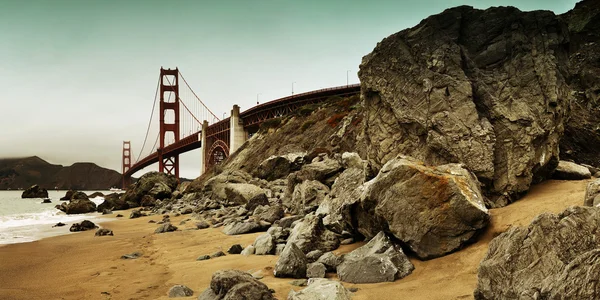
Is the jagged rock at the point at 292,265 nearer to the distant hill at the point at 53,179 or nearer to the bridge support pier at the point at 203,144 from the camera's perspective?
the bridge support pier at the point at 203,144

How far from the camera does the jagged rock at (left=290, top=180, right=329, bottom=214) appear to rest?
11.0m

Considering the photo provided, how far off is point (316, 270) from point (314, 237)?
4.51ft

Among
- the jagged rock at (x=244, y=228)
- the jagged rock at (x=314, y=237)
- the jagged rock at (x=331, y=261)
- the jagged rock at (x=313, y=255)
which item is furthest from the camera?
the jagged rock at (x=244, y=228)

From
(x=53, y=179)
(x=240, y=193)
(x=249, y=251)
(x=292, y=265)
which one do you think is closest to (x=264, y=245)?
(x=249, y=251)

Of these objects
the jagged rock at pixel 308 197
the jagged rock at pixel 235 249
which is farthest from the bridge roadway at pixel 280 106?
the jagged rock at pixel 235 249

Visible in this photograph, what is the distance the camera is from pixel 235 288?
4289 mm

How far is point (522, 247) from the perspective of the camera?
11.9 ft

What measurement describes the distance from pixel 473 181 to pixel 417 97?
2.37m

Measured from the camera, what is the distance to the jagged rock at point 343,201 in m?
6.80

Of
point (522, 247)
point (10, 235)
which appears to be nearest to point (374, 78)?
point (522, 247)

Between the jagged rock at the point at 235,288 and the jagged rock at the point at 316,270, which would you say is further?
the jagged rock at the point at 316,270

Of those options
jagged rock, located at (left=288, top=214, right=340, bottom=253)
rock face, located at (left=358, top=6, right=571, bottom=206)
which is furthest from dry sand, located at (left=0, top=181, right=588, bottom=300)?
rock face, located at (left=358, top=6, right=571, bottom=206)

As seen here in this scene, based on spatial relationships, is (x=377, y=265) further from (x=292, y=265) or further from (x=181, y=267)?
(x=181, y=267)

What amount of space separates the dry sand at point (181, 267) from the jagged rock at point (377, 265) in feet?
0.46
